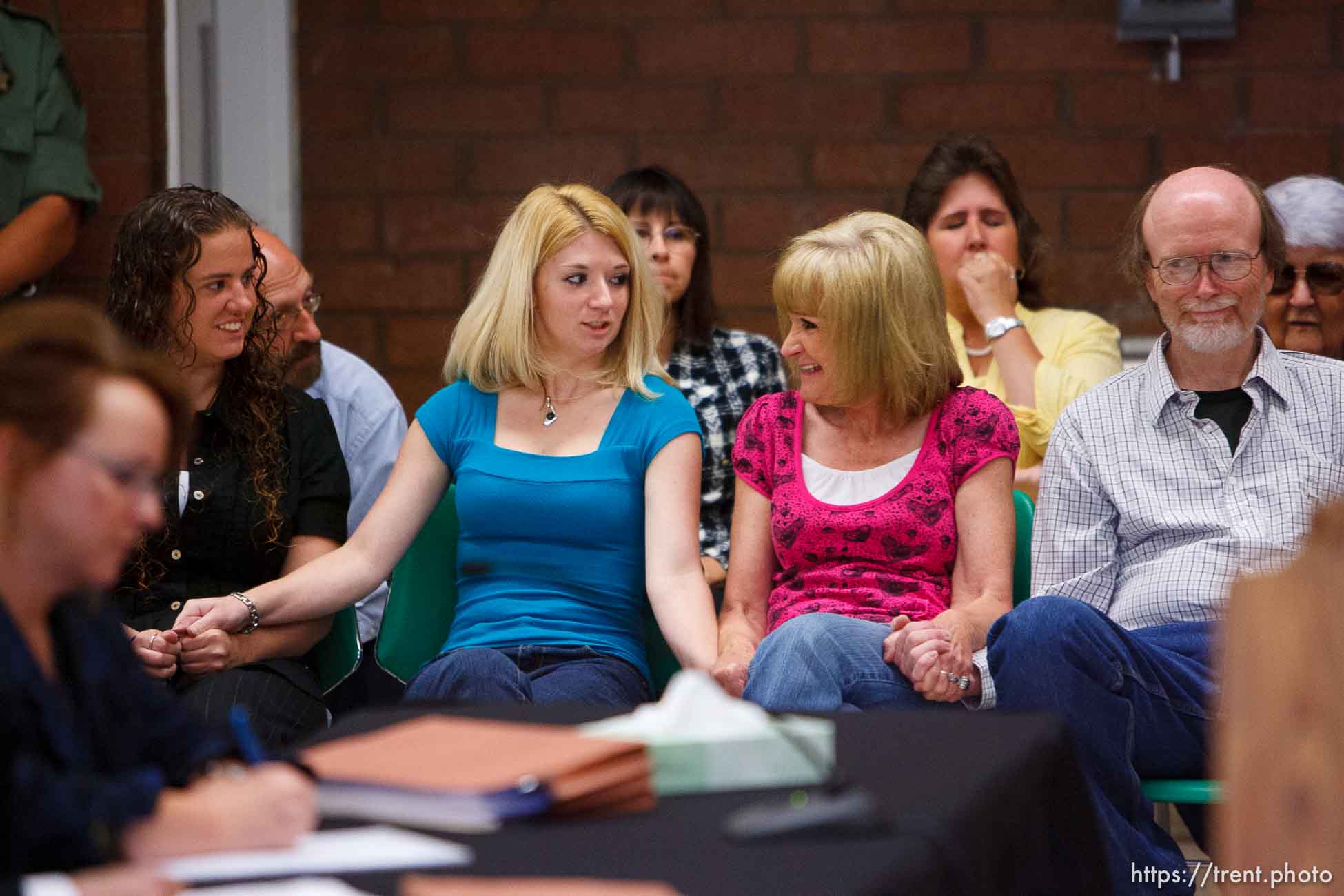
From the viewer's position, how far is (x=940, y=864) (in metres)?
1.12

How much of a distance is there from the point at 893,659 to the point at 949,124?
215 cm

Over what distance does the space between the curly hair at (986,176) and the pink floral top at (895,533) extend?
0.97m

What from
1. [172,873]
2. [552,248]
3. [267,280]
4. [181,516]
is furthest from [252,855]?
[267,280]

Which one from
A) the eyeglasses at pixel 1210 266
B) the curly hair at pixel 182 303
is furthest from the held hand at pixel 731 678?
the eyeglasses at pixel 1210 266

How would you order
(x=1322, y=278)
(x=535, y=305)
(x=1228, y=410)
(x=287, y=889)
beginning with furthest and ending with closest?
(x=1322, y=278), (x=535, y=305), (x=1228, y=410), (x=287, y=889)

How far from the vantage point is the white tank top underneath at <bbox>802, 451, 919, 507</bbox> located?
2.49m

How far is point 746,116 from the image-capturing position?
13.2 feet

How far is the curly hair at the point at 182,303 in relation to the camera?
99.3 inches

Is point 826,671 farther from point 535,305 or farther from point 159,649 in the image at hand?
point 159,649

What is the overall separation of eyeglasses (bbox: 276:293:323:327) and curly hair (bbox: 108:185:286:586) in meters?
0.47

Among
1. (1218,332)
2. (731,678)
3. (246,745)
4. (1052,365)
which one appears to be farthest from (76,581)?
(1052,365)

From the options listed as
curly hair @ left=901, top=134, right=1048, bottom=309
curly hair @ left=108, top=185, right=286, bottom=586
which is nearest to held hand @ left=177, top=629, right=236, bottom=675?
curly hair @ left=108, top=185, right=286, bottom=586

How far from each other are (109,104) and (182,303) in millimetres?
1382

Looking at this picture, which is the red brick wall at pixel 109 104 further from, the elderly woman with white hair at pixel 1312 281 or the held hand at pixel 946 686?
the elderly woman with white hair at pixel 1312 281
